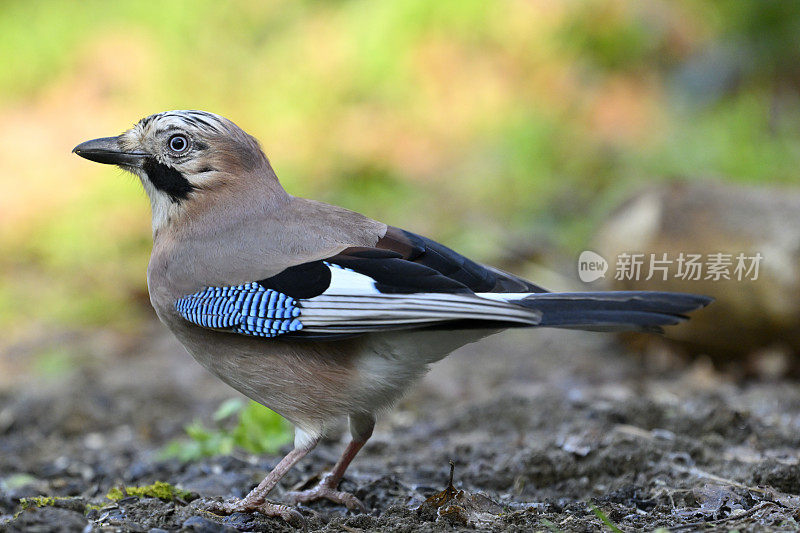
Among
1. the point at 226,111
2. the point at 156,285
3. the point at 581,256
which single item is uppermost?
the point at 226,111

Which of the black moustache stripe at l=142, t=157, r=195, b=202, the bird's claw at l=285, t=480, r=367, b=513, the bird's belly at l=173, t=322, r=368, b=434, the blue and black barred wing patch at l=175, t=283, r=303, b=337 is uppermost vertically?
the black moustache stripe at l=142, t=157, r=195, b=202

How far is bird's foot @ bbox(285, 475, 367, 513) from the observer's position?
412 centimetres

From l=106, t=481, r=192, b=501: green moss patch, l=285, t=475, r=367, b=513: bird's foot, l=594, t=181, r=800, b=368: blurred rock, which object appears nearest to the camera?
l=106, t=481, r=192, b=501: green moss patch

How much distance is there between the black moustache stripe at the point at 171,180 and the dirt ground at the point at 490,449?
1324 mm

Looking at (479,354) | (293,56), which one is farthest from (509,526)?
(293,56)

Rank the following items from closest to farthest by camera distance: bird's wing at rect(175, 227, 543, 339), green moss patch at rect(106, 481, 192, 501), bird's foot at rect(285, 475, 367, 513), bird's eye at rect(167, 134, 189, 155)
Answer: bird's wing at rect(175, 227, 543, 339) → green moss patch at rect(106, 481, 192, 501) → bird's foot at rect(285, 475, 367, 513) → bird's eye at rect(167, 134, 189, 155)

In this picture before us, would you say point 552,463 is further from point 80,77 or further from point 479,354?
point 80,77

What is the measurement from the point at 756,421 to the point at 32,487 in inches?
146

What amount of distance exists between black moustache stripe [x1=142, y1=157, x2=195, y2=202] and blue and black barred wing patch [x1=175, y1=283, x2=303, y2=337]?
606mm

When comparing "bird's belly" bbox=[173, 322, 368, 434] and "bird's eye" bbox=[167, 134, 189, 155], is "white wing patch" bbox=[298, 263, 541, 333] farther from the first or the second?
"bird's eye" bbox=[167, 134, 189, 155]

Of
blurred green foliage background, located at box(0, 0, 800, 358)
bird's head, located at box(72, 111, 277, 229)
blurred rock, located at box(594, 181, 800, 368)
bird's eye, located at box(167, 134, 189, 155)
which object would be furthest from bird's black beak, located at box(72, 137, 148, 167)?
blurred green foliage background, located at box(0, 0, 800, 358)

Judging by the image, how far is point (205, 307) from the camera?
12.7ft

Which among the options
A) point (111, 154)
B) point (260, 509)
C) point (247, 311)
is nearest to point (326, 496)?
point (260, 509)

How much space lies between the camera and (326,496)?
164 inches
